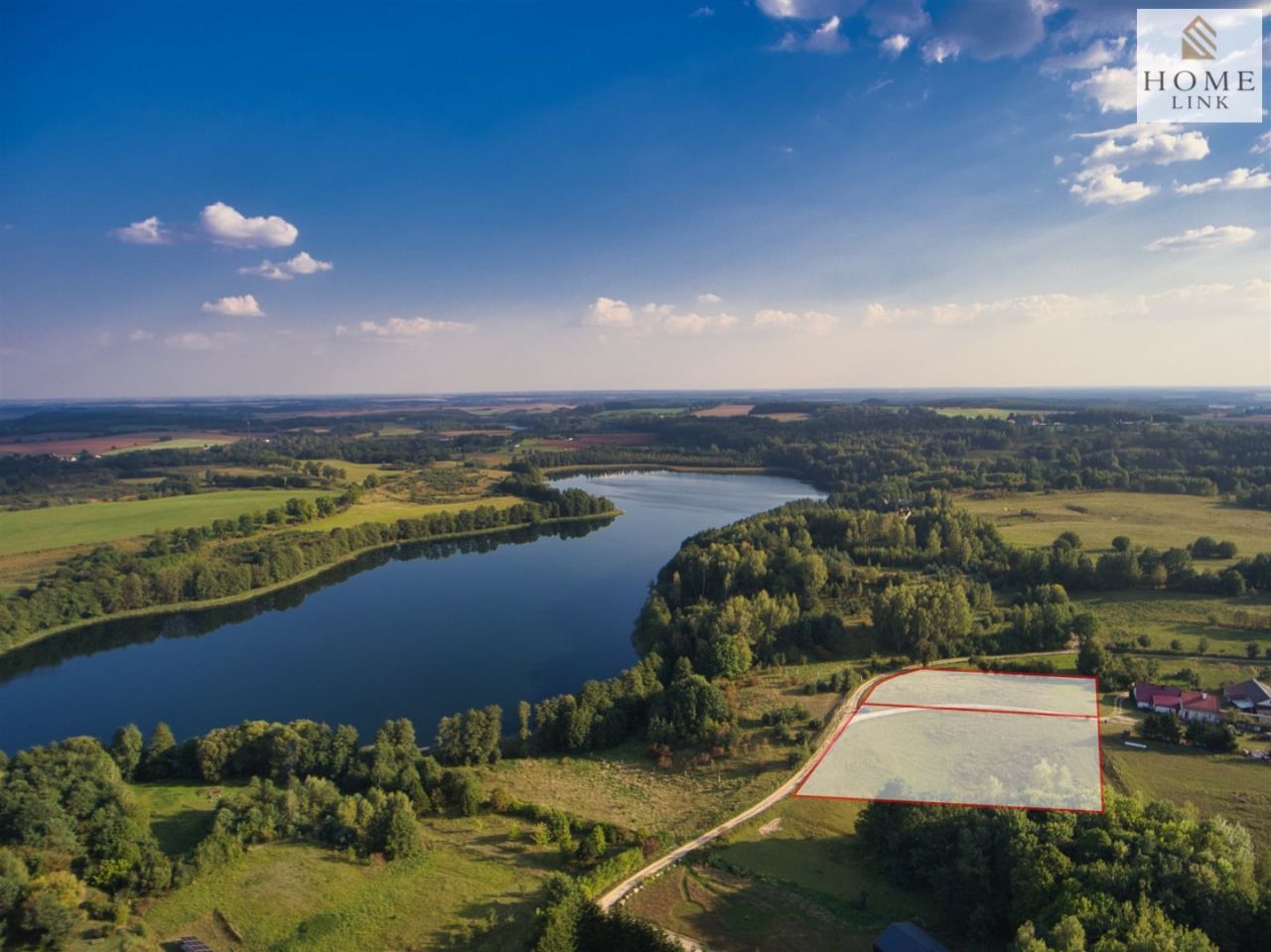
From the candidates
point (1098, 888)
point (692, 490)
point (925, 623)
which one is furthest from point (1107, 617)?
point (692, 490)

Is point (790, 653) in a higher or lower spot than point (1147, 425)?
lower

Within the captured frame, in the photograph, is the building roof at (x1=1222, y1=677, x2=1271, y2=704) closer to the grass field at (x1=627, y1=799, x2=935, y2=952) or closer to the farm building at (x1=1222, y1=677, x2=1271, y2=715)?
the farm building at (x1=1222, y1=677, x2=1271, y2=715)

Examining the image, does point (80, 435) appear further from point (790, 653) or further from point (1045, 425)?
point (1045, 425)

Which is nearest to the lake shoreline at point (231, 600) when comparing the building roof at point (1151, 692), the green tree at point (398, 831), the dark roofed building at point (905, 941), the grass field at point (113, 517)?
the grass field at point (113, 517)

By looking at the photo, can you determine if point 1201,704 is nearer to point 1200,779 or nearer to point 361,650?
point 1200,779

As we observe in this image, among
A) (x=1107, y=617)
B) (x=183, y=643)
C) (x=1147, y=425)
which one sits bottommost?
(x=183, y=643)

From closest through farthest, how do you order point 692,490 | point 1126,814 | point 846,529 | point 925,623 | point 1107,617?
point 1126,814 → point 925,623 → point 1107,617 → point 846,529 → point 692,490
